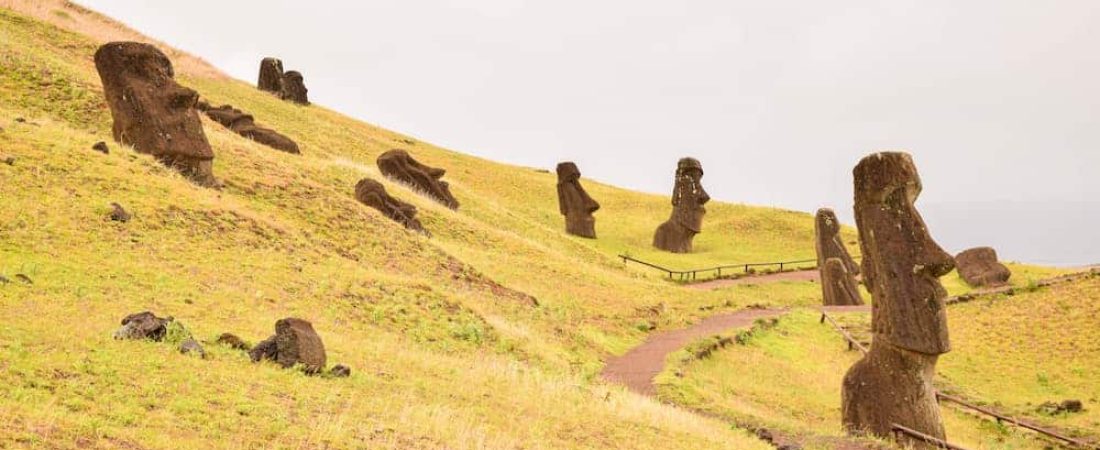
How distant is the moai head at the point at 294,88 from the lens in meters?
74.2

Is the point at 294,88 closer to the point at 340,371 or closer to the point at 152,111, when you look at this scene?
the point at 152,111

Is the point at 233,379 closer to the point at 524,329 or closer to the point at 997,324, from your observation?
the point at 524,329

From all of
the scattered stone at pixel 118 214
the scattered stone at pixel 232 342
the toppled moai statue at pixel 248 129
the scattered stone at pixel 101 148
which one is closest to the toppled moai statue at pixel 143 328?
the scattered stone at pixel 232 342

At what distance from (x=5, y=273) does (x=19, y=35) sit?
3555cm

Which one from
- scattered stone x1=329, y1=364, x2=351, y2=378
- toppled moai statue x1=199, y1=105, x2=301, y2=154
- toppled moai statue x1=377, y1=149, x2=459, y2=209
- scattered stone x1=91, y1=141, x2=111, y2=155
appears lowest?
scattered stone x1=329, y1=364, x2=351, y2=378

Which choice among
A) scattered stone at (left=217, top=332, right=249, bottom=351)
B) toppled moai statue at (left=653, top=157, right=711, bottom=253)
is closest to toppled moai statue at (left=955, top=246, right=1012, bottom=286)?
toppled moai statue at (left=653, top=157, right=711, bottom=253)

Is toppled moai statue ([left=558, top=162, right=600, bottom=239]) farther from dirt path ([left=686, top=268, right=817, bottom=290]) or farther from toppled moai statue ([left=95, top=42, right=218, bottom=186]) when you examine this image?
toppled moai statue ([left=95, top=42, right=218, bottom=186])

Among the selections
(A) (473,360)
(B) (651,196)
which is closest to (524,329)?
(A) (473,360)

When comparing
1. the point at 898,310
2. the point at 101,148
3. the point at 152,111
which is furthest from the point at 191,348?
the point at 152,111

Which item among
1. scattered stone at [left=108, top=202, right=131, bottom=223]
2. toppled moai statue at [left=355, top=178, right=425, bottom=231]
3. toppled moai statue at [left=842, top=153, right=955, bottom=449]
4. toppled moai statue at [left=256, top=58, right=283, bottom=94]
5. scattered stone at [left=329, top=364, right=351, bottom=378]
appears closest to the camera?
scattered stone at [left=329, top=364, right=351, bottom=378]

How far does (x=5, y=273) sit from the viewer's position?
15906mm

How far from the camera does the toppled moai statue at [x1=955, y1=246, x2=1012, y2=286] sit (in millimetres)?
43406

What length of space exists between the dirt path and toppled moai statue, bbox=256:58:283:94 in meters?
42.1

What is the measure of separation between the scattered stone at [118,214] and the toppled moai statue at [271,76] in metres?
52.6
